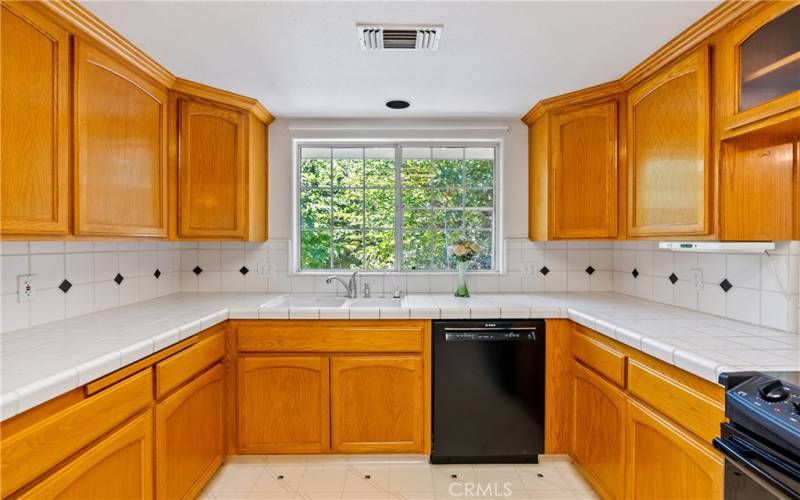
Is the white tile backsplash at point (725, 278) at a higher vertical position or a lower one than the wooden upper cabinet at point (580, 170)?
lower

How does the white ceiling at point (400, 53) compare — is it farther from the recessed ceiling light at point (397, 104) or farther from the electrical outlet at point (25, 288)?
the electrical outlet at point (25, 288)

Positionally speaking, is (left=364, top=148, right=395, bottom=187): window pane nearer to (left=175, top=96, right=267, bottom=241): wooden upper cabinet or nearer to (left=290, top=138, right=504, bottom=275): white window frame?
(left=290, top=138, right=504, bottom=275): white window frame

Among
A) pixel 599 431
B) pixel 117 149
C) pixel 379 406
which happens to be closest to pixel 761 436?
pixel 599 431

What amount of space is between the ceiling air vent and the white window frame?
1.13m

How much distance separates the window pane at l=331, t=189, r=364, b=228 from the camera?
293 centimetres

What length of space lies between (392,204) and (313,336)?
120 cm

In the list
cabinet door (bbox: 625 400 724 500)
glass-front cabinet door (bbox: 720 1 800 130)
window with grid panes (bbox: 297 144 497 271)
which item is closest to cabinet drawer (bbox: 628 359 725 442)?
cabinet door (bbox: 625 400 724 500)

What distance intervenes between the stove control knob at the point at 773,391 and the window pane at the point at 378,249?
2154 mm

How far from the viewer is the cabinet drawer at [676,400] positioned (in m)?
1.21

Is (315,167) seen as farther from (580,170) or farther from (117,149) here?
(580,170)

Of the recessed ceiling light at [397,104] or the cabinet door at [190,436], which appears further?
the recessed ceiling light at [397,104]

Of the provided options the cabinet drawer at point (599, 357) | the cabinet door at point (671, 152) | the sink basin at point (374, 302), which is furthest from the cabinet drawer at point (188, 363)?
the cabinet door at point (671, 152)

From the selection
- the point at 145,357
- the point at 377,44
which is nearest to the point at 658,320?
the point at 377,44

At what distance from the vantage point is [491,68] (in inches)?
76.9
